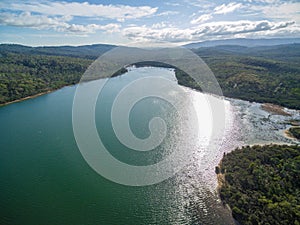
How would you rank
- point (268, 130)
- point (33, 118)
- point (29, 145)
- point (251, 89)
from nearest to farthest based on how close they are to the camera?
point (29, 145), point (268, 130), point (33, 118), point (251, 89)

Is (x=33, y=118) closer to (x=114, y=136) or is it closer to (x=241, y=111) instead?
(x=114, y=136)

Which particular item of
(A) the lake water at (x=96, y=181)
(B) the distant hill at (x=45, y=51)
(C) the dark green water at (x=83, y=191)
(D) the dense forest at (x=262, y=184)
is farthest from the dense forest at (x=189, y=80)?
(B) the distant hill at (x=45, y=51)

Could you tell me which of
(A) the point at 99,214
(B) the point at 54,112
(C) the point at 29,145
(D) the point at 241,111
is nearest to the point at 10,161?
(C) the point at 29,145

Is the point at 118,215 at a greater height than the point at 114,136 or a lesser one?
lesser

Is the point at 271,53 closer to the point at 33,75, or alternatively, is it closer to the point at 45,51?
the point at 33,75

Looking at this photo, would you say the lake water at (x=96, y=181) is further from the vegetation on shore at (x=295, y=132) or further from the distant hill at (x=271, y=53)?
the distant hill at (x=271, y=53)

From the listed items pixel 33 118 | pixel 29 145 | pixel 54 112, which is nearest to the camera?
pixel 29 145
